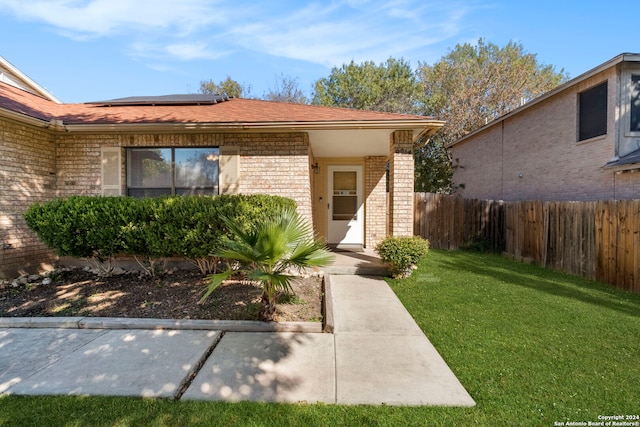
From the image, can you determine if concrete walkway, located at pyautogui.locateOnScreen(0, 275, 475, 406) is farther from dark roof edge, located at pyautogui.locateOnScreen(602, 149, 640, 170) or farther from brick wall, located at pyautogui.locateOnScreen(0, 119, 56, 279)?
dark roof edge, located at pyautogui.locateOnScreen(602, 149, 640, 170)

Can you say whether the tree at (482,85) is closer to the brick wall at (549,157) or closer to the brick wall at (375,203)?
the brick wall at (549,157)

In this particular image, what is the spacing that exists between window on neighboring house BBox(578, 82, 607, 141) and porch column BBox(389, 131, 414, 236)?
6.79 m

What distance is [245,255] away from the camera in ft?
12.4

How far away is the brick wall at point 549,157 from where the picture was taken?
870 centimetres

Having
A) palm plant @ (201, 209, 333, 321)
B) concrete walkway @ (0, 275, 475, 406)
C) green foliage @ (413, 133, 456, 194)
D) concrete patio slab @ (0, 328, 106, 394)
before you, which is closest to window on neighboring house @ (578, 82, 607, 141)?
green foliage @ (413, 133, 456, 194)

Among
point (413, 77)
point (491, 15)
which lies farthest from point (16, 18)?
point (413, 77)

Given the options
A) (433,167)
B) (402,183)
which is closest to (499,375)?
(402,183)

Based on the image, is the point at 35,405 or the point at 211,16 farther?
the point at 211,16

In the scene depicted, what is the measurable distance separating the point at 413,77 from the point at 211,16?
17.4m

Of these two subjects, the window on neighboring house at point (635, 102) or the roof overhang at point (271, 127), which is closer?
the roof overhang at point (271, 127)

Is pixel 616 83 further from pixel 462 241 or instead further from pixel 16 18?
pixel 16 18

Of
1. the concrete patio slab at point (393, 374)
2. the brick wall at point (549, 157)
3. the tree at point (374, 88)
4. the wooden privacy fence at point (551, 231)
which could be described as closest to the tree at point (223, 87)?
the tree at point (374, 88)

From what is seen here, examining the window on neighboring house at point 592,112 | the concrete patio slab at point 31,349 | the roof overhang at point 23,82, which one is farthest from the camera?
the window on neighboring house at point 592,112

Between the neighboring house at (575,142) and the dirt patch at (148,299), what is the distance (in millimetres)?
9258
